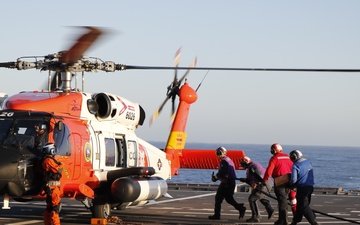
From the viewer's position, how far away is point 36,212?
20656mm

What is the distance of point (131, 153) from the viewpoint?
19188 millimetres

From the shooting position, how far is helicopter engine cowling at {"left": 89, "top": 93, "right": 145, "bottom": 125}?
18.0m

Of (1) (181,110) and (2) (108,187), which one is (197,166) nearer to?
(1) (181,110)

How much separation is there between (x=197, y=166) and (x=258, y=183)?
13.2ft

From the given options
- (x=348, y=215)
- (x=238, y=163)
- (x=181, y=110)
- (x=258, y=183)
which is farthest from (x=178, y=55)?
(x=348, y=215)

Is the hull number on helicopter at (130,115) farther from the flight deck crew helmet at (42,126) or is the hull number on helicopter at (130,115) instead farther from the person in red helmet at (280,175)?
the person in red helmet at (280,175)

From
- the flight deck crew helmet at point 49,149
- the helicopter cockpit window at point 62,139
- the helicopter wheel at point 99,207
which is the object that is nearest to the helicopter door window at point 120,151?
the helicopter wheel at point 99,207

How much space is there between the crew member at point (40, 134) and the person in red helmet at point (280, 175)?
5.17 meters

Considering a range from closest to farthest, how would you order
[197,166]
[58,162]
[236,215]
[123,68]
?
[58,162] → [123,68] → [236,215] → [197,166]

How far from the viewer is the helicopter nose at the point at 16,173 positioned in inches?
607

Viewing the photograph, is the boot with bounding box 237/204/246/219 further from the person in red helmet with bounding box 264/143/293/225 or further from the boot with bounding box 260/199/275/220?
the person in red helmet with bounding box 264/143/293/225

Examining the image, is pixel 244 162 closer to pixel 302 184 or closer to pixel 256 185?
Answer: pixel 256 185

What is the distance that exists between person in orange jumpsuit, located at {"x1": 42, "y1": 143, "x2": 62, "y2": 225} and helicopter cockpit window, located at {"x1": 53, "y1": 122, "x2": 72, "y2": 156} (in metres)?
0.72

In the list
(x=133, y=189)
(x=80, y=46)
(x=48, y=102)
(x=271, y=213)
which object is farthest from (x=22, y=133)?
(x=271, y=213)
